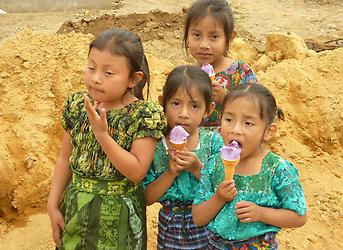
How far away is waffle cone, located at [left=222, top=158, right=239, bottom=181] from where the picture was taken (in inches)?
89.5

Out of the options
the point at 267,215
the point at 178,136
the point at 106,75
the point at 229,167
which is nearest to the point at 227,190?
the point at 229,167

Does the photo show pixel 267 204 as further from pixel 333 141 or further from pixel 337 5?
pixel 337 5

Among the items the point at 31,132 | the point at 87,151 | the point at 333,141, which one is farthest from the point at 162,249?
the point at 333,141

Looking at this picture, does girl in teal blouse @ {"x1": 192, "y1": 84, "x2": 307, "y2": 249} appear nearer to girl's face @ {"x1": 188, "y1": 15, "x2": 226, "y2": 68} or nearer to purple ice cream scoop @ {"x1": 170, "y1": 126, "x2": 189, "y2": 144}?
purple ice cream scoop @ {"x1": 170, "y1": 126, "x2": 189, "y2": 144}

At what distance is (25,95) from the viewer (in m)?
4.61

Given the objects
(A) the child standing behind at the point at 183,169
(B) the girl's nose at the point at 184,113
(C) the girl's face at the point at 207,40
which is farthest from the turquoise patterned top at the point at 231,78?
(B) the girl's nose at the point at 184,113

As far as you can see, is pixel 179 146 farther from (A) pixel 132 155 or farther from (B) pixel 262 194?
(B) pixel 262 194

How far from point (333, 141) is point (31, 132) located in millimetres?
2818

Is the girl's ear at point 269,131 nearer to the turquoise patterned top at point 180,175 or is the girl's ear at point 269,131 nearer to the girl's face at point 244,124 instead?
the girl's face at point 244,124

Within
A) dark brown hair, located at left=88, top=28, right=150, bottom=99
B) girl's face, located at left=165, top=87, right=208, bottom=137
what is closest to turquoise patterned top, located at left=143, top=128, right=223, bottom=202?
girl's face, located at left=165, top=87, right=208, bottom=137

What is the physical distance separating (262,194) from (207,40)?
1.12m

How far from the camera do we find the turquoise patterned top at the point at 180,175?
2744 millimetres

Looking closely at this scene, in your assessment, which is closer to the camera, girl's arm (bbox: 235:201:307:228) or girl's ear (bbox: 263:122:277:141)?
girl's arm (bbox: 235:201:307:228)

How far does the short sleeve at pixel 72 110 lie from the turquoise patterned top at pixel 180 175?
0.42 metres
